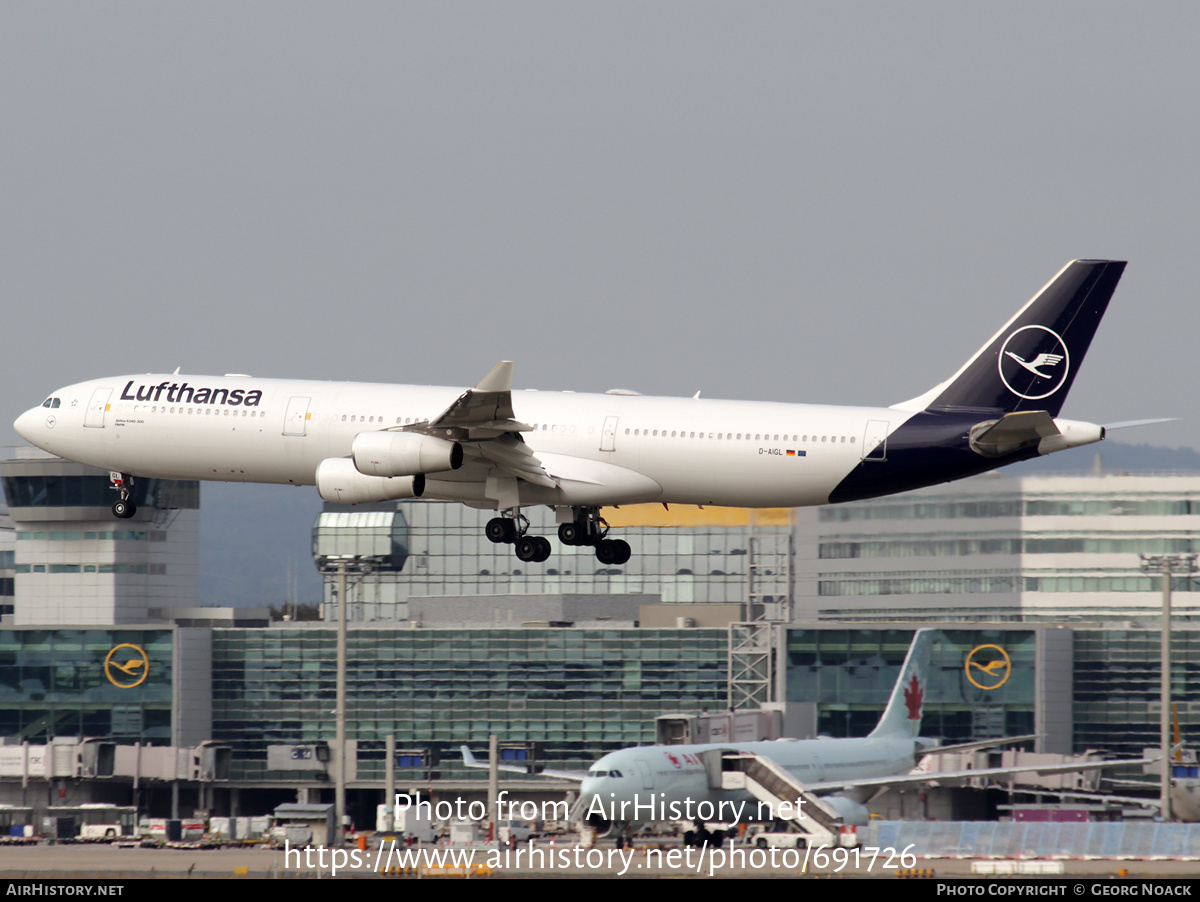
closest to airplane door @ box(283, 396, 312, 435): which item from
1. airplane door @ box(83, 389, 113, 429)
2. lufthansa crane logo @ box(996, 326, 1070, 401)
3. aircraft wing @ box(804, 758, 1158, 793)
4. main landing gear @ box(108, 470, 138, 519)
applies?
airplane door @ box(83, 389, 113, 429)

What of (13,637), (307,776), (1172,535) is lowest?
(307,776)

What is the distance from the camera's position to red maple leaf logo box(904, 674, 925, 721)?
296 feet

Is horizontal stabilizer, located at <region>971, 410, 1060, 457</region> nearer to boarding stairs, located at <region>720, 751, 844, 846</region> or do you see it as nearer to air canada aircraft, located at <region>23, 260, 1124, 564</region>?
air canada aircraft, located at <region>23, 260, 1124, 564</region>

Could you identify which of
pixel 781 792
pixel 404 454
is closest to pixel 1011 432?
pixel 404 454

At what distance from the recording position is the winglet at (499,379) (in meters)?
51.5

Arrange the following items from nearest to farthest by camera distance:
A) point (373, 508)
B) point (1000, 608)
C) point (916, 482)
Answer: point (916, 482) < point (1000, 608) < point (373, 508)

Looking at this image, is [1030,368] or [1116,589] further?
[1116,589]

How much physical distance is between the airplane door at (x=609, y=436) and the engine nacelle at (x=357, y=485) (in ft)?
19.1

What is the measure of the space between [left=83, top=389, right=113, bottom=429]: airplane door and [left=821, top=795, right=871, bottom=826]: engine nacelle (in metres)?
35.2

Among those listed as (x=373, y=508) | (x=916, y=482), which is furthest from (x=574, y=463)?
(x=373, y=508)

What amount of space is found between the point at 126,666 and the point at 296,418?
251ft

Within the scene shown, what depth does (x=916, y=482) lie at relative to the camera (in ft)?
178

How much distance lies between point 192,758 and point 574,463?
235 ft

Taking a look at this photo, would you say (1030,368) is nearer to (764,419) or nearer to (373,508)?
(764,419)
